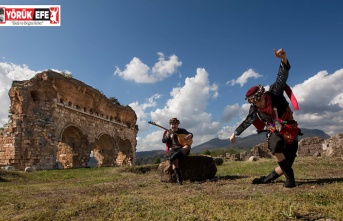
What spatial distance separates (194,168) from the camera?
310 inches

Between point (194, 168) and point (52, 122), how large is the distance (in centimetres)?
1434

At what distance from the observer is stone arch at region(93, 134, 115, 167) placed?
2847 cm

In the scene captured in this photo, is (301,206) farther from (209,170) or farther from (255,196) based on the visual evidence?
(209,170)

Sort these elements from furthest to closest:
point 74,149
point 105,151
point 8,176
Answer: point 105,151 < point 74,149 < point 8,176

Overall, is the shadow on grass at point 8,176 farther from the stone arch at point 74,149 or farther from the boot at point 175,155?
the stone arch at point 74,149

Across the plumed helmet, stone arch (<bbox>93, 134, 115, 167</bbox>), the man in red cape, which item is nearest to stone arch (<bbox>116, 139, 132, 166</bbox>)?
stone arch (<bbox>93, 134, 115, 167</bbox>)

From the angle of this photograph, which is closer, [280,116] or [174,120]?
[280,116]

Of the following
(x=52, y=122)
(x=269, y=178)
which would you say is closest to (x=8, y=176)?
(x=52, y=122)

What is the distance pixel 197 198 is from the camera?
4176 mm

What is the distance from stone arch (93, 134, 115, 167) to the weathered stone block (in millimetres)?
21310

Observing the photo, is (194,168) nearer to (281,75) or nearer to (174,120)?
(174,120)

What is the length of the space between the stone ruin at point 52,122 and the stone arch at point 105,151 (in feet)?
2.89

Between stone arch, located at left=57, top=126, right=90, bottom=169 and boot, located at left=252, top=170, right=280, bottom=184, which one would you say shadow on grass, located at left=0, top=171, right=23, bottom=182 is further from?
stone arch, located at left=57, top=126, right=90, bottom=169

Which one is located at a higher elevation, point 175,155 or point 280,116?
point 280,116
